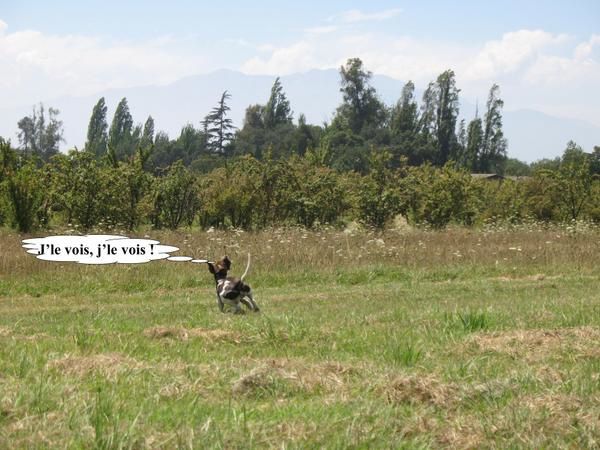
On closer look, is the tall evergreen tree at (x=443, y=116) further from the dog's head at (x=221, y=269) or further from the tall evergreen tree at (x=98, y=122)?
the dog's head at (x=221, y=269)

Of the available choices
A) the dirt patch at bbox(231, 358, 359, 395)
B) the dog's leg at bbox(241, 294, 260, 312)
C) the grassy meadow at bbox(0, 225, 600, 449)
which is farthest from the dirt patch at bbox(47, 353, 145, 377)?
the dog's leg at bbox(241, 294, 260, 312)

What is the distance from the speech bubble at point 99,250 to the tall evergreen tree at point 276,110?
67.6 meters

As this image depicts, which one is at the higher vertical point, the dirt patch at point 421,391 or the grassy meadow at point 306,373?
the dirt patch at point 421,391

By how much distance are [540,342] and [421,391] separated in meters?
2.51

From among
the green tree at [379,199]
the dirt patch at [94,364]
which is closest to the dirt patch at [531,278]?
the green tree at [379,199]

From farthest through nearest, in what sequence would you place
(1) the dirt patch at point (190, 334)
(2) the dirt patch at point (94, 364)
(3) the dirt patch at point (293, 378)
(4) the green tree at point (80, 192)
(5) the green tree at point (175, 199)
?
(5) the green tree at point (175, 199), (4) the green tree at point (80, 192), (1) the dirt patch at point (190, 334), (2) the dirt patch at point (94, 364), (3) the dirt patch at point (293, 378)

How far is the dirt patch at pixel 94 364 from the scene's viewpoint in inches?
208

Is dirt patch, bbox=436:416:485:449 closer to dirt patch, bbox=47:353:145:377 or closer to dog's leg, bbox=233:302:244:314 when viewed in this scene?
dirt patch, bbox=47:353:145:377

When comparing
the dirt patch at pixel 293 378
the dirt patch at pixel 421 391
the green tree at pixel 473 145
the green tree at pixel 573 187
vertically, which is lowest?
the dirt patch at pixel 293 378

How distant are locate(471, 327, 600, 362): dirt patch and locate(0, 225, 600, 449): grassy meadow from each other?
20 millimetres

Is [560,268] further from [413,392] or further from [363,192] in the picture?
[413,392]

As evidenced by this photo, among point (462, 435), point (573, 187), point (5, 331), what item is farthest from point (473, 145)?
point (462, 435)

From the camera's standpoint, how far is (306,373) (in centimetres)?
530

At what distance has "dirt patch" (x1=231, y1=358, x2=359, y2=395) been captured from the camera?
4.96 m
